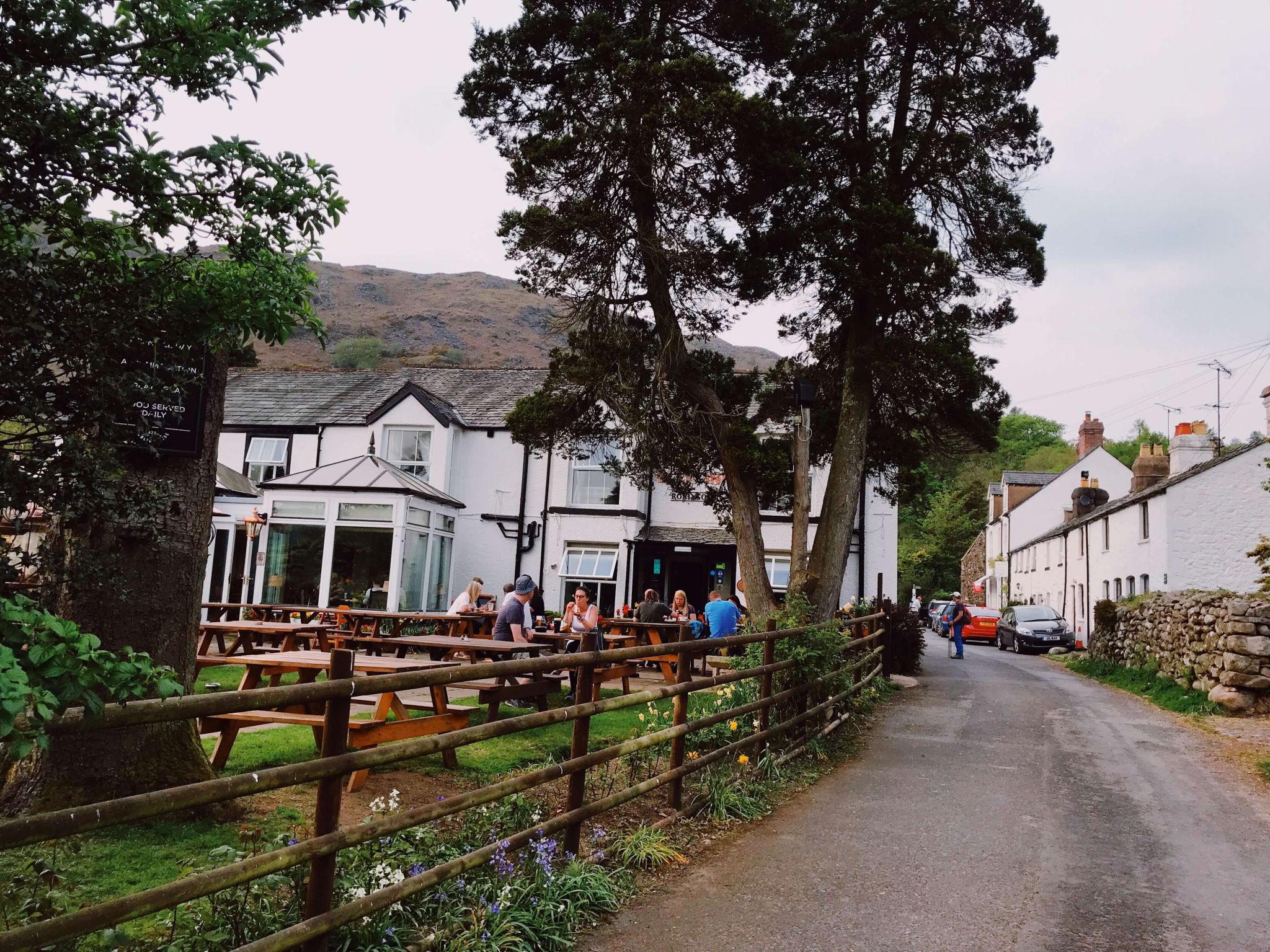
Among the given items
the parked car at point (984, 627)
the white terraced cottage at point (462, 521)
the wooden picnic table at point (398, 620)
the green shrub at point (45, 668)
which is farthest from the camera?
the parked car at point (984, 627)

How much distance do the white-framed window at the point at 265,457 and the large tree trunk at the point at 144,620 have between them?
23.1 m

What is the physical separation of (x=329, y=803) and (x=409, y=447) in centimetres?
2471

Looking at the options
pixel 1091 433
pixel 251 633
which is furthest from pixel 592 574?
pixel 1091 433

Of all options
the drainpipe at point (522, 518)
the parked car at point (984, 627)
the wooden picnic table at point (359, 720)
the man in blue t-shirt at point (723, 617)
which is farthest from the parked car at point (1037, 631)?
the wooden picnic table at point (359, 720)

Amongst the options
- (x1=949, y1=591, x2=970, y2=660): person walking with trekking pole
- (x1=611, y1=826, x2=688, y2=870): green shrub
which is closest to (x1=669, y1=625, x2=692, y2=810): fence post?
(x1=611, y1=826, x2=688, y2=870): green shrub

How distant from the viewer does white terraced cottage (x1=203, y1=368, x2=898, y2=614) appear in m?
24.7

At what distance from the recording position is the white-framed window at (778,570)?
86.9 feet

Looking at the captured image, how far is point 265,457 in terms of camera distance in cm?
2822

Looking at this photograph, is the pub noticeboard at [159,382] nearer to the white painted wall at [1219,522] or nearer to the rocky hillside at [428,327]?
the white painted wall at [1219,522]

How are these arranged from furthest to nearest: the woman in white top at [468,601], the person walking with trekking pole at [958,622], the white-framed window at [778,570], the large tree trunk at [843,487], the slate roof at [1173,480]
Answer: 1. the person walking with trekking pole at [958,622]
2. the slate roof at [1173,480]
3. the white-framed window at [778,570]
4. the woman in white top at [468,601]
5. the large tree trunk at [843,487]

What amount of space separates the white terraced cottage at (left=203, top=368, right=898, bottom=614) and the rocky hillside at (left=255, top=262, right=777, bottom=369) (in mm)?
89883

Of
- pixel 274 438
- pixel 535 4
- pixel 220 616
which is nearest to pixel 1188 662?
pixel 535 4

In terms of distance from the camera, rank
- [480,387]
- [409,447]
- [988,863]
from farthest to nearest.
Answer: [480,387] < [409,447] < [988,863]

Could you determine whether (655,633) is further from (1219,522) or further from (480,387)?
(1219,522)
